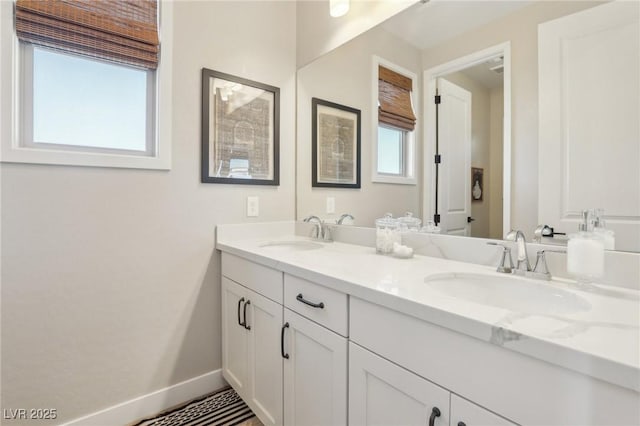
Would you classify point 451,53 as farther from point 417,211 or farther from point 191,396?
point 191,396

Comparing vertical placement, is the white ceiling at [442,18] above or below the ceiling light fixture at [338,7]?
below

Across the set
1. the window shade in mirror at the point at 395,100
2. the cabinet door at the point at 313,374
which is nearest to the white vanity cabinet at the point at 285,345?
the cabinet door at the point at 313,374

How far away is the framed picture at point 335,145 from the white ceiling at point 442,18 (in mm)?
454

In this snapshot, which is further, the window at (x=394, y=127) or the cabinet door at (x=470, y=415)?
the window at (x=394, y=127)

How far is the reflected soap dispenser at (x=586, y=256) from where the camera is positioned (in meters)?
0.83

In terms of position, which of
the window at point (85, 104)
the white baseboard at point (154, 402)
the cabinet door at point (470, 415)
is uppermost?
the window at point (85, 104)

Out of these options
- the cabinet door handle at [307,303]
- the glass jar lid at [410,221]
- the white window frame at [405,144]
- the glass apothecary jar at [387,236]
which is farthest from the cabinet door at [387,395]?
the white window frame at [405,144]

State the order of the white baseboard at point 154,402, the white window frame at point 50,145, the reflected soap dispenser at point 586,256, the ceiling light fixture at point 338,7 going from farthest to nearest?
the ceiling light fixture at point 338,7, the white baseboard at point 154,402, the white window frame at point 50,145, the reflected soap dispenser at point 586,256

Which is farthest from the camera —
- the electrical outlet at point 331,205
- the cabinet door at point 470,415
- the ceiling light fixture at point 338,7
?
the electrical outlet at point 331,205

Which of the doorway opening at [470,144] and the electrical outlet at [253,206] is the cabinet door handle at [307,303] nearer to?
the doorway opening at [470,144]

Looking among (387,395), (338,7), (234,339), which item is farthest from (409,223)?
(338,7)

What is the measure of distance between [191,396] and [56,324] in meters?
0.77

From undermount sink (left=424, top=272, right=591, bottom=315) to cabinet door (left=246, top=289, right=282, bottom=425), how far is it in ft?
2.17

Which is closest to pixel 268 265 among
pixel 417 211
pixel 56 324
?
pixel 417 211
